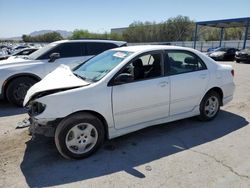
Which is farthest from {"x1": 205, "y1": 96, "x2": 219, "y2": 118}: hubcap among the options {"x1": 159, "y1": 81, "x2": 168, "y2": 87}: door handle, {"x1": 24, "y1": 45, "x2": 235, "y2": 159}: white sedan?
{"x1": 159, "y1": 81, "x2": 168, "y2": 87}: door handle

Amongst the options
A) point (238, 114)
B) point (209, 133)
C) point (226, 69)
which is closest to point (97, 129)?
point (209, 133)

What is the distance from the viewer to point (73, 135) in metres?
3.63

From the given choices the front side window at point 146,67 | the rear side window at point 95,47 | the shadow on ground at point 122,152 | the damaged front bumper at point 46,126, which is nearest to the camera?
the shadow on ground at point 122,152

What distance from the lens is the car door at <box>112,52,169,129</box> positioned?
3.89m

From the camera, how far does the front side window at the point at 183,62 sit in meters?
4.56

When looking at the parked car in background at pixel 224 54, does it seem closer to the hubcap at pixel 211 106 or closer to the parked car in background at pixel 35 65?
the parked car in background at pixel 35 65

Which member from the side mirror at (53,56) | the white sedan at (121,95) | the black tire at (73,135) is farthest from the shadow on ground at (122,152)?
the side mirror at (53,56)

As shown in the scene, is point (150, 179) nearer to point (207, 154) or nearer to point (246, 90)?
point (207, 154)

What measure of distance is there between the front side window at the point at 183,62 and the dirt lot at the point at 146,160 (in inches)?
45.2

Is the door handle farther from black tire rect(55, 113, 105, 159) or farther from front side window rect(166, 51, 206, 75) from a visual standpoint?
black tire rect(55, 113, 105, 159)

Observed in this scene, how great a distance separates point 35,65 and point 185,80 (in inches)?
161

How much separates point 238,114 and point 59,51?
506cm

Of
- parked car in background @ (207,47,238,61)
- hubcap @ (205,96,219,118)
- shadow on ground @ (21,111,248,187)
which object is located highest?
hubcap @ (205,96,219,118)

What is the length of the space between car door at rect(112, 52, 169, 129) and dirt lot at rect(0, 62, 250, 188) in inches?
18.1
